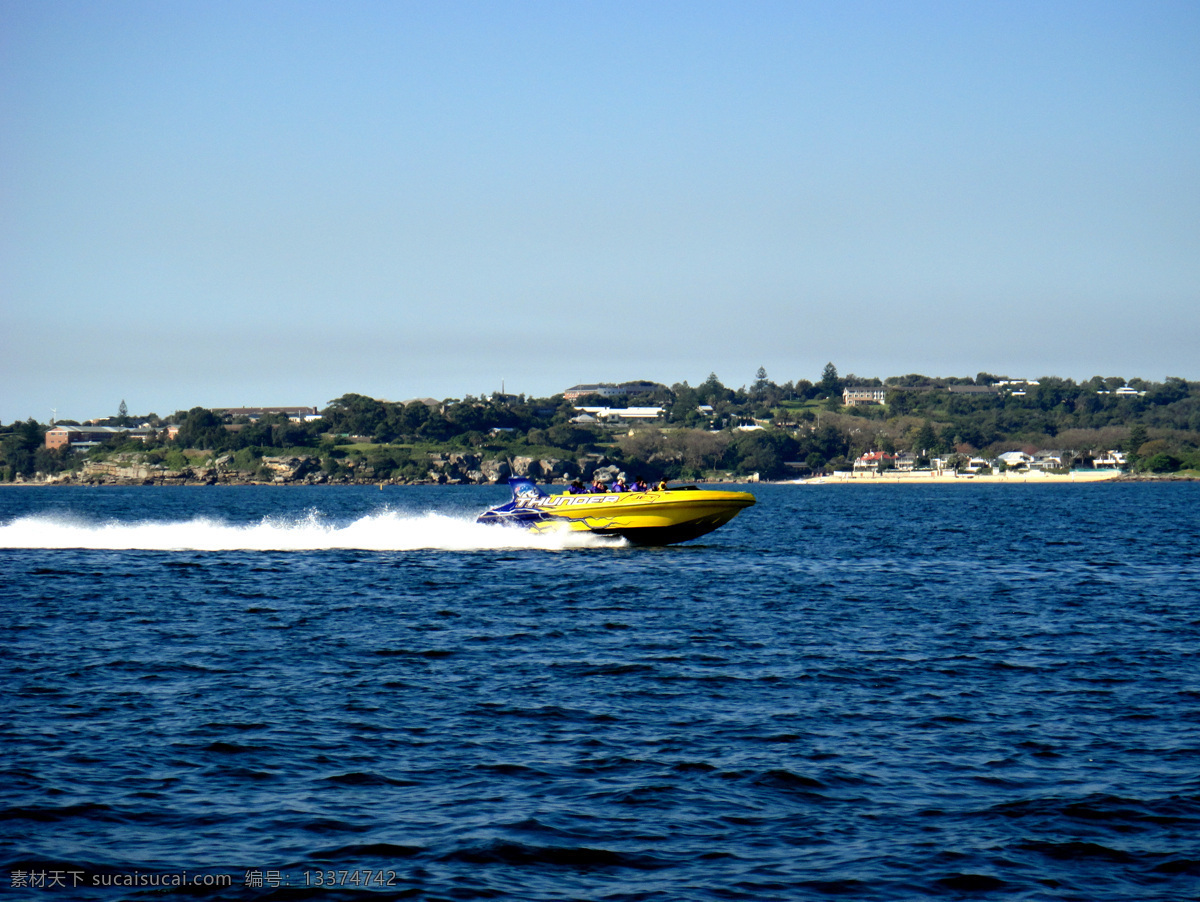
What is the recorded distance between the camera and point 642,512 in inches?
1566

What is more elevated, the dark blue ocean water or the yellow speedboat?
the yellow speedboat

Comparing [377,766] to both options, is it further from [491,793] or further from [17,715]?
[17,715]

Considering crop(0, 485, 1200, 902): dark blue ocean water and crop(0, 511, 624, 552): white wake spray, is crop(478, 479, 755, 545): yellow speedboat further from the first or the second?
crop(0, 485, 1200, 902): dark blue ocean water

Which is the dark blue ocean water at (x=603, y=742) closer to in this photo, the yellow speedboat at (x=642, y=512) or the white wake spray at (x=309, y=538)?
the yellow speedboat at (x=642, y=512)

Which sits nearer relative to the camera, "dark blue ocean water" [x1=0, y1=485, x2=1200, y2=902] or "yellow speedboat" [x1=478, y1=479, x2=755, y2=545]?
"dark blue ocean water" [x1=0, y1=485, x2=1200, y2=902]

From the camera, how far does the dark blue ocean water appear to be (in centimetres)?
1112

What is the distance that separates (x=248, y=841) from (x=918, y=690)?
11.0 metres

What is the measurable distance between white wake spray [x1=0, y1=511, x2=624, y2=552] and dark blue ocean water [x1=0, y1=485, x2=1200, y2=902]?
437 inches

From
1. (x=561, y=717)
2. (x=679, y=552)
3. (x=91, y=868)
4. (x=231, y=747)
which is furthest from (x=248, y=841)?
(x=679, y=552)

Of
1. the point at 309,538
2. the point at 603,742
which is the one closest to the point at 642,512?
the point at 309,538

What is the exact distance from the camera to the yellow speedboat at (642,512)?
130ft

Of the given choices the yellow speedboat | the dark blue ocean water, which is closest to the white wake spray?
the yellow speedboat

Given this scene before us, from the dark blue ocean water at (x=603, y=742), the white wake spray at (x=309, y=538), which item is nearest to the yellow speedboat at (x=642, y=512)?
the white wake spray at (x=309, y=538)

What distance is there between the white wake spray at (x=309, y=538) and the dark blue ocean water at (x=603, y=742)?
36.4ft
